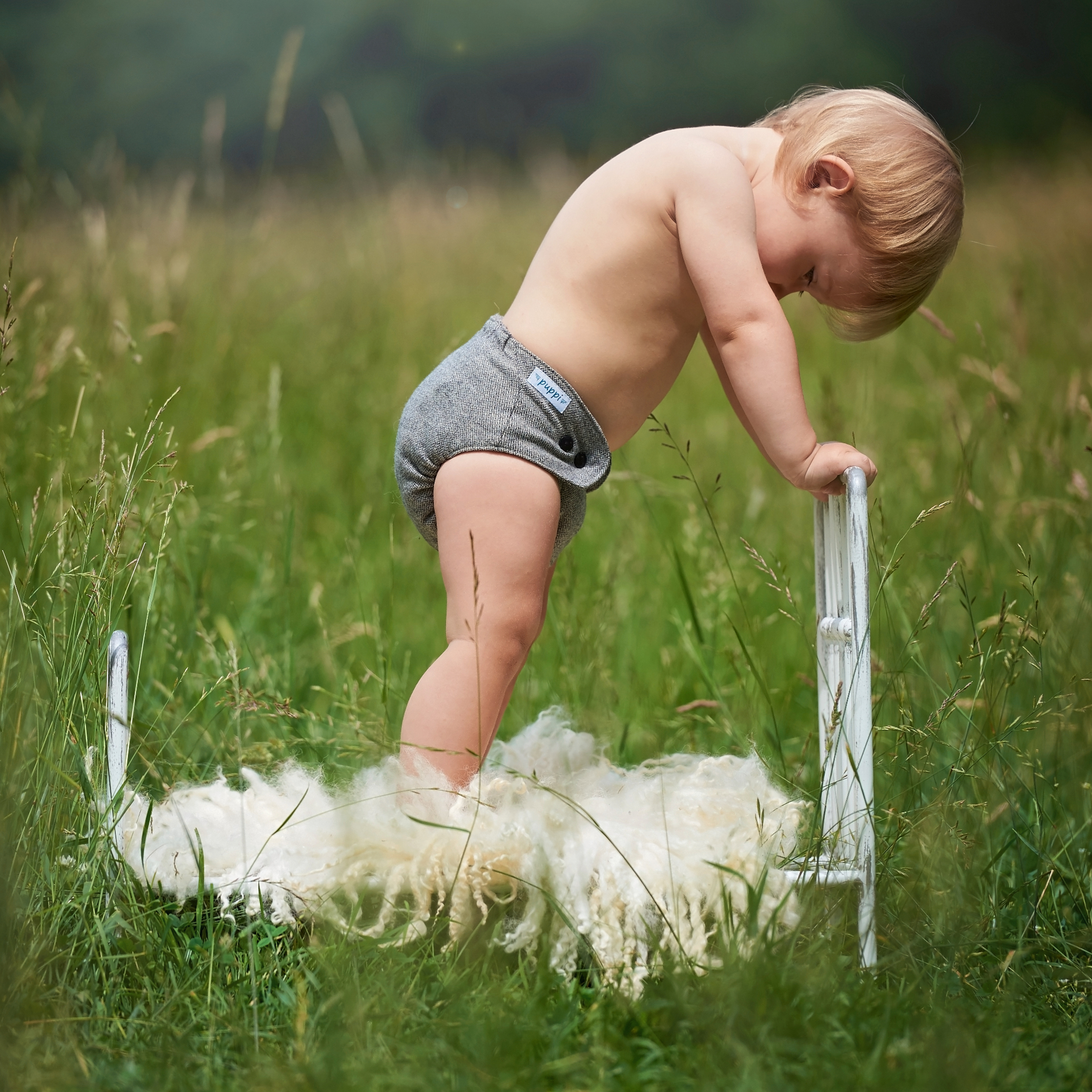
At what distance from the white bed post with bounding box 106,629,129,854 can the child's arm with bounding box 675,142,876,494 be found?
705mm

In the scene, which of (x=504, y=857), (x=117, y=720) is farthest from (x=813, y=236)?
(x=117, y=720)

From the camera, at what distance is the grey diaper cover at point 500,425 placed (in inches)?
45.9

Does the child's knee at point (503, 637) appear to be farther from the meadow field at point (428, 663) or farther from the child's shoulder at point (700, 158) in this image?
the child's shoulder at point (700, 158)

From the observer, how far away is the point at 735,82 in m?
9.96

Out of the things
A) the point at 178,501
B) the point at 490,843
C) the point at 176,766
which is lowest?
the point at 490,843

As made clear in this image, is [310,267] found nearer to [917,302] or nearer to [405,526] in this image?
[405,526]

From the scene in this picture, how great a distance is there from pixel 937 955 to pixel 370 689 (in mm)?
1000

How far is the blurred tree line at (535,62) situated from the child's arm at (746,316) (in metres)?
6.93

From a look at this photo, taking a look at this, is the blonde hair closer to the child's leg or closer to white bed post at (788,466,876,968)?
white bed post at (788,466,876,968)

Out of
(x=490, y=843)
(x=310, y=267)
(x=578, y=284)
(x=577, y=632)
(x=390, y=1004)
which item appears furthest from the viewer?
(x=310, y=267)

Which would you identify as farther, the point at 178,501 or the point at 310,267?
the point at 310,267

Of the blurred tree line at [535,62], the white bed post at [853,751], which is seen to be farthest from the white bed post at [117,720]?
the blurred tree line at [535,62]

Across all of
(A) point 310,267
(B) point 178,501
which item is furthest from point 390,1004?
(A) point 310,267

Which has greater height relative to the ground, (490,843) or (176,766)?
(176,766)
